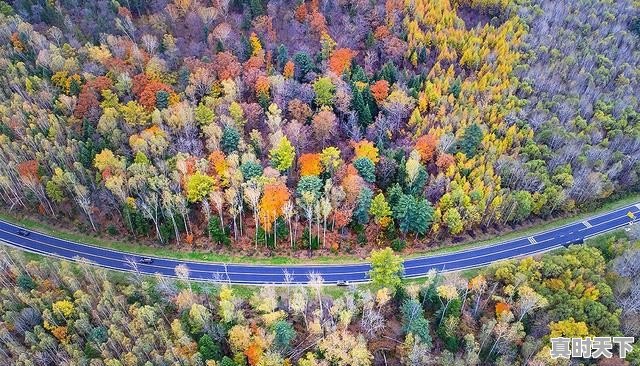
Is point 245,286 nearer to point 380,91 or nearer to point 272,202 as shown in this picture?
point 272,202

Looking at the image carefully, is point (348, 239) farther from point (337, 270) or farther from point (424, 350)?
point (424, 350)

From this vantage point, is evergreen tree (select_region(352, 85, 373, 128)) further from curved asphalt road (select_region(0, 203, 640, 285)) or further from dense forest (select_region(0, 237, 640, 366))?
dense forest (select_region(0, 237, 640, 366))

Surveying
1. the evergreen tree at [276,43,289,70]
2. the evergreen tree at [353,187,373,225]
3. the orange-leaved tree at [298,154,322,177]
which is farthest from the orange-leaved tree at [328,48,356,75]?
the evergreen tree at [353,187,373,225]

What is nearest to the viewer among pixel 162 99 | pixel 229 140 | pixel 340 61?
pixel 229 140

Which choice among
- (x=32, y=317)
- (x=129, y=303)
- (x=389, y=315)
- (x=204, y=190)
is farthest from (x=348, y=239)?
(x=32, y=317)

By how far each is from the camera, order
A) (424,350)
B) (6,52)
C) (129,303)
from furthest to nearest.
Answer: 1. (6,52)
2. (129,303)
3. (424,350)

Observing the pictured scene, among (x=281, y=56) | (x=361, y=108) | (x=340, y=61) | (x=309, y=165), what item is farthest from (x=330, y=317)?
(x=281, y=56)
